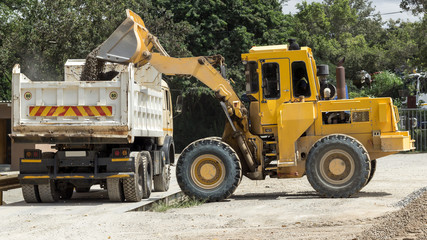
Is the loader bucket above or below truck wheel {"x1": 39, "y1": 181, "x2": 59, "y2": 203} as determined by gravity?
above

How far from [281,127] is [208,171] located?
181cm

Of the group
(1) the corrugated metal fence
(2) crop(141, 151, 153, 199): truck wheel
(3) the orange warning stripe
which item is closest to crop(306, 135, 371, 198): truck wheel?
(2) crop(141, 151, 153, 199): truck wheel

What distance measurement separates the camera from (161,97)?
60.2 ft

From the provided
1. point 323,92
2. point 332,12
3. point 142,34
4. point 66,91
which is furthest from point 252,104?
point 332,12

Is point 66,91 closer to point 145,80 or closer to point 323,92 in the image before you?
point 145,80

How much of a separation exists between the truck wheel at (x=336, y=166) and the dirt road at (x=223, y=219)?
0.32 m

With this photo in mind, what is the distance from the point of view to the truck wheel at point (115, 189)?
49.4 ft

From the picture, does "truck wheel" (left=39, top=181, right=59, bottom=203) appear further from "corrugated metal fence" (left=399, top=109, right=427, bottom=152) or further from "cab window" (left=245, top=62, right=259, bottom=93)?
"corrugated metal fence" (left=399, top=109, right=427, bottom=152)

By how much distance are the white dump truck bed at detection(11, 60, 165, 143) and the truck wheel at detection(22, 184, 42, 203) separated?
3.60ft

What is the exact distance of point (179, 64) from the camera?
52.5ft

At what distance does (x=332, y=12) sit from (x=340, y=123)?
8223 centimetres

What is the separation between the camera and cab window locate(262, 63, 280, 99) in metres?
15.4

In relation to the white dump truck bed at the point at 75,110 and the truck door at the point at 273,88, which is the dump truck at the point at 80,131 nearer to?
the white dump truck bed at the point at 75,110

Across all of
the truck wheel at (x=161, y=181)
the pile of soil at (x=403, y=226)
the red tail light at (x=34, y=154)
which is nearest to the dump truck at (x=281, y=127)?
the red tail light at (x=34, y=154)
